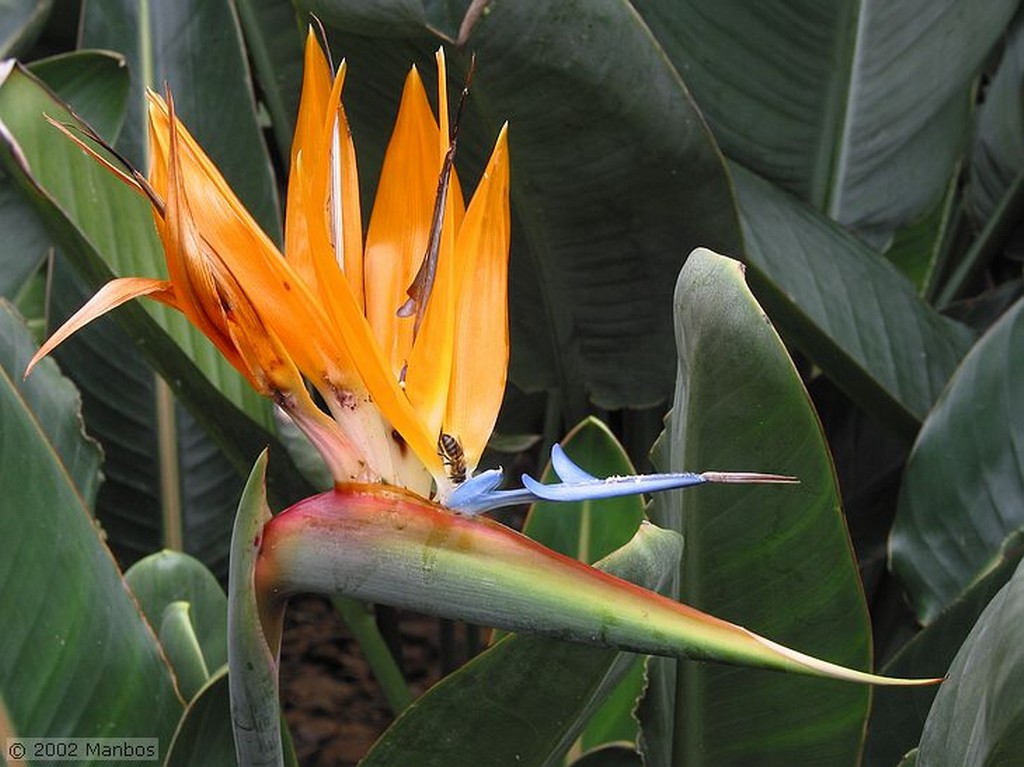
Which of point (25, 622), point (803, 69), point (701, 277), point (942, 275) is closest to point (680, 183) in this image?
point (803, 69)

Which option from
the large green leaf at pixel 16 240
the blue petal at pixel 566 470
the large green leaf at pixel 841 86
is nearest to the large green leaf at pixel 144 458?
the large green leaf at pixel 16 240

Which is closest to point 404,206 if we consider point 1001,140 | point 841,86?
point 841,86

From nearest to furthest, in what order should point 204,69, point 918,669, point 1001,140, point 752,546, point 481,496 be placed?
point 481,496 < point 752,546 < point 918,669 < point 204,69 < point 1001,140

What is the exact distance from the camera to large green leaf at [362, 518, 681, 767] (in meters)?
0.57

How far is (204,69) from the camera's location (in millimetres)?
1136

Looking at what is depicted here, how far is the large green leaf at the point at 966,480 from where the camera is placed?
2.95 feet

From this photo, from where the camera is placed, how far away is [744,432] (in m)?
0.61

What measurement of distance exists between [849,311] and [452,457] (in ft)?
2.27

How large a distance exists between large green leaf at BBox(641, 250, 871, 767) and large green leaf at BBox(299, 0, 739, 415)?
0.28 meters

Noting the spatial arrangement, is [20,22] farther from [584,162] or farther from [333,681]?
[333,681]

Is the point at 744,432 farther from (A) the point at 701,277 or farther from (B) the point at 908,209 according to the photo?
(B) the point at 908,209

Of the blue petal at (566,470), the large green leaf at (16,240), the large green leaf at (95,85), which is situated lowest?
the large green leaf at (16,240)

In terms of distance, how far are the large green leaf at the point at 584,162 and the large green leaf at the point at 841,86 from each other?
222 millimetres

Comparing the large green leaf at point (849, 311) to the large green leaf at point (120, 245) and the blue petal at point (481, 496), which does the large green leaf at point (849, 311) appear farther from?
the blue petal at point (481, 496)
